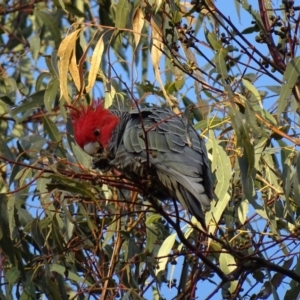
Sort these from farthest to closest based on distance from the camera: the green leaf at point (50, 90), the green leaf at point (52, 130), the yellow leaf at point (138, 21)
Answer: the green leaf at point (52, 130) < the green leaf at point (50, 90) < the yellow leaf at point (138, 21)

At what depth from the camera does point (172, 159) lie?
128 inches

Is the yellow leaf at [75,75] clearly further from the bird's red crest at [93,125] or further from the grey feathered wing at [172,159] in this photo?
the bird's red crest at [93,125]

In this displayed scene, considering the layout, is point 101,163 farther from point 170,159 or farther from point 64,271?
point 64,271

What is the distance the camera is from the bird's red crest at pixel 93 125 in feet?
12.0

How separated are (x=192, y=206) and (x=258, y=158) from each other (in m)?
0.33

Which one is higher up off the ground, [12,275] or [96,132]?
[96,132]

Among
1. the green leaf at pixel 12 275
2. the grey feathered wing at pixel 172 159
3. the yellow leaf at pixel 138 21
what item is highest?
the yellow leaf at pixel 138 21

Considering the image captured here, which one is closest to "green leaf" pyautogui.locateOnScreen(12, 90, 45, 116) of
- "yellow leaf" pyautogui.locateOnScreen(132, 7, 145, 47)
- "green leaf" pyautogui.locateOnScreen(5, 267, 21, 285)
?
"yellow leaf" pyautogui.locateOnScreen(132, 7, 145, 47)

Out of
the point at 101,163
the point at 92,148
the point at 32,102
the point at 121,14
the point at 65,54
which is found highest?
the point at 121,14

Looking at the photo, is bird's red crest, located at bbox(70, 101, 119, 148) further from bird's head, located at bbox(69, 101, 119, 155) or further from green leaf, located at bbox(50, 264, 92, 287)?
green leaf, located at bbox(50, 264, 92, 287)

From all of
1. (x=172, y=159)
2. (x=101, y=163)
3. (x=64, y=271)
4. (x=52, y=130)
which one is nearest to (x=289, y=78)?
(x=172, y=159)

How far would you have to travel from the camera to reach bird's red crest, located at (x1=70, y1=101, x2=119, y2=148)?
12.0 ft

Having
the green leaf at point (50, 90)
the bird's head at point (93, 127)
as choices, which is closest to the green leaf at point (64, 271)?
the bird's head at point (93, 127)

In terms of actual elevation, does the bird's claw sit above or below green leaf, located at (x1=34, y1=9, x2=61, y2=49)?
below
